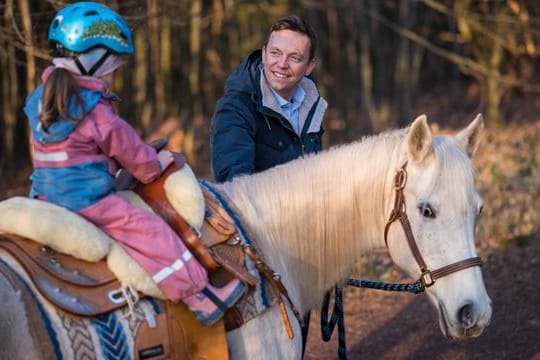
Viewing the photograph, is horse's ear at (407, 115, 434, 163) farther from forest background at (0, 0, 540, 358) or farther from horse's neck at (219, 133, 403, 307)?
forest background at (0, 0, 540, 358)

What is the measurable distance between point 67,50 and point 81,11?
0.17 m

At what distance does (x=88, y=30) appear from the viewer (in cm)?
299

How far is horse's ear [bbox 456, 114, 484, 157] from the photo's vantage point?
3.44m

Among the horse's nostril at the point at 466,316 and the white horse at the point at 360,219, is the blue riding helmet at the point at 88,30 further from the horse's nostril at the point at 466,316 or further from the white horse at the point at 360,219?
the horse's nostril at the point at 466,316

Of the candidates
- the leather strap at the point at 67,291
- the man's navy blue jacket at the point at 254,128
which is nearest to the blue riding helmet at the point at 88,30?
the leather strap at the point at 67,291

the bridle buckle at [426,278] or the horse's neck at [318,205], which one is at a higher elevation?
the horse's neck at [318,205]

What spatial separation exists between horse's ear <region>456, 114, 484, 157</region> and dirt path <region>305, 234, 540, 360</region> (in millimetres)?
2684

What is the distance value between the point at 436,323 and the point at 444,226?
3.42m

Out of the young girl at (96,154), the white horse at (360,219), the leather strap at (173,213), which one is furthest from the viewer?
the white horse at (360,219)

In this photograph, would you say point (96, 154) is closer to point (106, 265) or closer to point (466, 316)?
point (106, 265)

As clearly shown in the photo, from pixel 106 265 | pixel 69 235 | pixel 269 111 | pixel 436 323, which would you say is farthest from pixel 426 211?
pixel 436 323

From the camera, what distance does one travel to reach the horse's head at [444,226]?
3.20 metres

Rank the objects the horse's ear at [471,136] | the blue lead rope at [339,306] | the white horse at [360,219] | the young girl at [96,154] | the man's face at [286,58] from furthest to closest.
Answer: the man's face at [286,58], the blue lead rope at [339,306], the horse's ear at [471,136], the white horse at [360,219], the young girl at [96,154]

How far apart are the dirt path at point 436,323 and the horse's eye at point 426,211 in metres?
2.79
